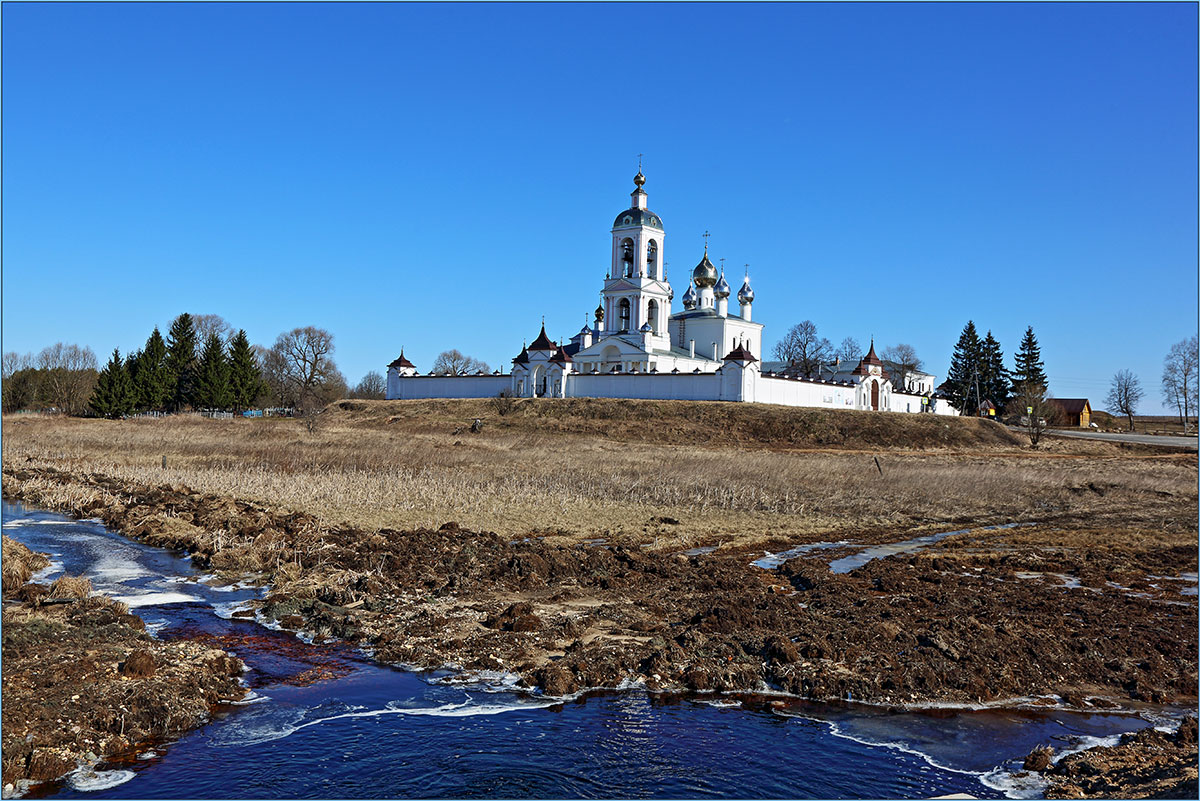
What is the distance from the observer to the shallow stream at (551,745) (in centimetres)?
804

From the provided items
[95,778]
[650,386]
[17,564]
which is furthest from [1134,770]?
[650,386]

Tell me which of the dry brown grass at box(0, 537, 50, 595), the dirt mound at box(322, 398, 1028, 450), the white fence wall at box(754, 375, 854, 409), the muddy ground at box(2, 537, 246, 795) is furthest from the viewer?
the white fence wall at box(754, 375, 854, 409)

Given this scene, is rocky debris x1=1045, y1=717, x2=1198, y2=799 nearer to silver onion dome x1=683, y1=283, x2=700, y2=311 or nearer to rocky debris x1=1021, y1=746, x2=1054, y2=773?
rocky debris x1=1021, y1=746, x2=1054, y2=773

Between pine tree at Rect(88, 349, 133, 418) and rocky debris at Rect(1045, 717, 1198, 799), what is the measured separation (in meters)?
72.4

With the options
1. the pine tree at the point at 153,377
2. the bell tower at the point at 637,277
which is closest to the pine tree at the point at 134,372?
the pine tree at the point at 153,377

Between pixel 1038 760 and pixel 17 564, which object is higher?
pixel 17 564

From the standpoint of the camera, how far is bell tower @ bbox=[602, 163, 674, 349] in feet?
246

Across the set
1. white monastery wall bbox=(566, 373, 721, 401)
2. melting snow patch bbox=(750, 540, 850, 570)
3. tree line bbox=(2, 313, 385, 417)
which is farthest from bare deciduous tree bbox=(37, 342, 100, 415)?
melting snow patch bbox=(750, 540, 850, 570)

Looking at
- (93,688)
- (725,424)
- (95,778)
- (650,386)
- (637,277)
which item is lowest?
(95,778)

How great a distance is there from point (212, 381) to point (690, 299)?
40420mm

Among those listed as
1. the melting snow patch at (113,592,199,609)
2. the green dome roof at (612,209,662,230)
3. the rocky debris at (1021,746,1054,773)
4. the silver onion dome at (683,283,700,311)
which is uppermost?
the green dome roof at (612,209,662,230)

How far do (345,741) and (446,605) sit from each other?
16.2 feet

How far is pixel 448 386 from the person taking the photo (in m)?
75.6

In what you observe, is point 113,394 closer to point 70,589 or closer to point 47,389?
point 47,389
